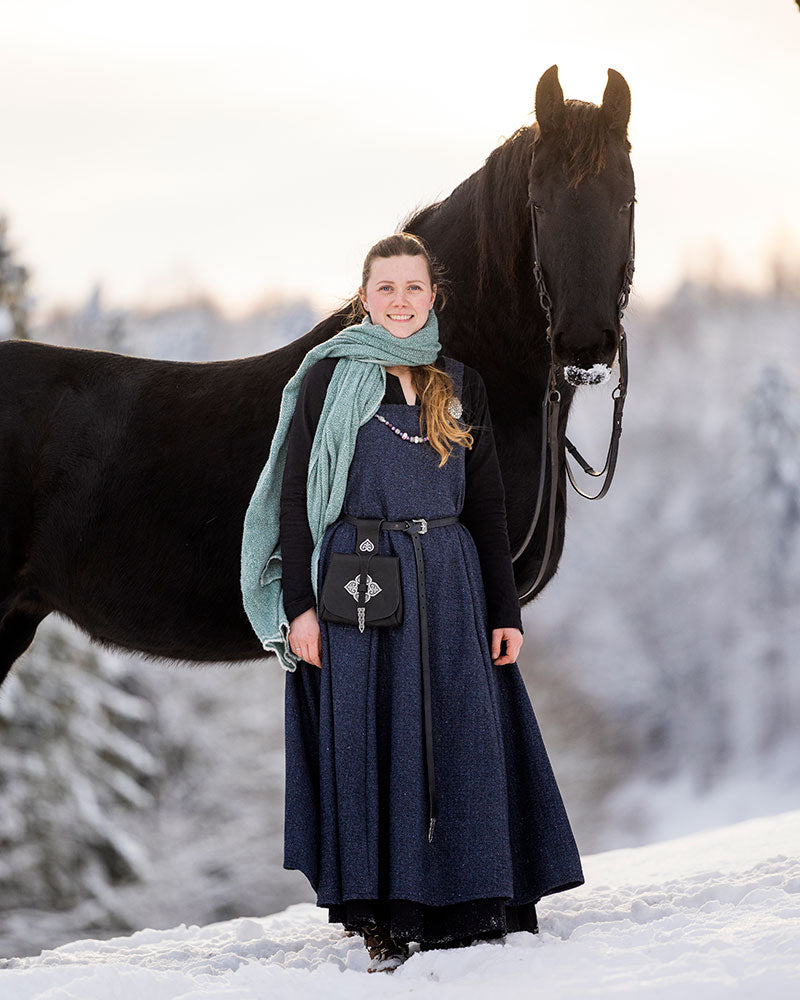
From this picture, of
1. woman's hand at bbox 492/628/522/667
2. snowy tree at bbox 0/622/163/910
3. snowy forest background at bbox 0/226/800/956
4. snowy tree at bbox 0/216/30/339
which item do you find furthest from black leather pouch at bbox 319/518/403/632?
A: snowy tree at bbox 0/216/30/339

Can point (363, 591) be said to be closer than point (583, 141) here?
Yes

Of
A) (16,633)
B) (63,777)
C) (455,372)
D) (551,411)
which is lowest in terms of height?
(63,777)

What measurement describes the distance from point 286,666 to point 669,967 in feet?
4.27

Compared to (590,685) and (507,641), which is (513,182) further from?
(590,685)

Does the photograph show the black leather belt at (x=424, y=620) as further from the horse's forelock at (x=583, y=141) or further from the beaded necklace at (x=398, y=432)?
the horse's forelock at (x=583, y=141)

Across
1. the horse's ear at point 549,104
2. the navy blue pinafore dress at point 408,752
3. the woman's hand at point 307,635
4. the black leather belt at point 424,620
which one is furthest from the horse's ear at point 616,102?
the woman's hand at point 307,635

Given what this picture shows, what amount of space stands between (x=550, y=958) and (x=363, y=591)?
3.61 ft

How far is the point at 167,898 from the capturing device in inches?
695

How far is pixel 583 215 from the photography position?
3461 mm

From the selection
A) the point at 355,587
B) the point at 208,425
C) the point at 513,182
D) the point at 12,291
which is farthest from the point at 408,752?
the point at 12,291

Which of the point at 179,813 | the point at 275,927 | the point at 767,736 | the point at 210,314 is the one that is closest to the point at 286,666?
the point at 275,927

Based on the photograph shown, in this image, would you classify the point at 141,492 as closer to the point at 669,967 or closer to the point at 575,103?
the point at 575,103

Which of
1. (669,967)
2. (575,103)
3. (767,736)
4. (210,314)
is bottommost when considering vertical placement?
(767,736)

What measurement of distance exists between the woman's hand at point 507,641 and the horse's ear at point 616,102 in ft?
5.16
